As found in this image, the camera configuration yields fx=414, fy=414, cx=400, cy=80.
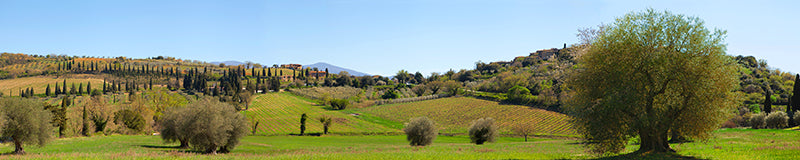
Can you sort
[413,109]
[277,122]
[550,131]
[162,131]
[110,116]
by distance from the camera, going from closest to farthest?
[162,131], [110,116], [550,131], [277,122], [413,109]

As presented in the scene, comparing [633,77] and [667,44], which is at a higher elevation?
[667,44]

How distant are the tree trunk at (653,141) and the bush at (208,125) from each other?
120 ft

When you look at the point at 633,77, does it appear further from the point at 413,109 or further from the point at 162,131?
the point at 413,109

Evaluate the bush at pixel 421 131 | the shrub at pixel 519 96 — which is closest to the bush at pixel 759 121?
the bush at pixel 421 131

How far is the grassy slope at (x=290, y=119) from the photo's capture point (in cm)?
11532

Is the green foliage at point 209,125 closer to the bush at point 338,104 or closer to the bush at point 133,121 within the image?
the bush at point 133,121

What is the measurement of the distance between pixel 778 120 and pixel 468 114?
262 ft

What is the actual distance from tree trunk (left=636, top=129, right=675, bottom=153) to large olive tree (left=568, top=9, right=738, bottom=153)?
67mm

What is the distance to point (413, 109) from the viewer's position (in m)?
160

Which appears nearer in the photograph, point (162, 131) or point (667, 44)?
point (667, 44)

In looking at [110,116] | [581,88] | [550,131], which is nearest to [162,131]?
[581,88]

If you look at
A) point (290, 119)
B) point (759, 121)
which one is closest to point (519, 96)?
point (759, 121)

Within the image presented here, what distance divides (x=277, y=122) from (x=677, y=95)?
118465mm

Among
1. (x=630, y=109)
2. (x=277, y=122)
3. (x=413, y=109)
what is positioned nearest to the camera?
(x=630, y=109)
